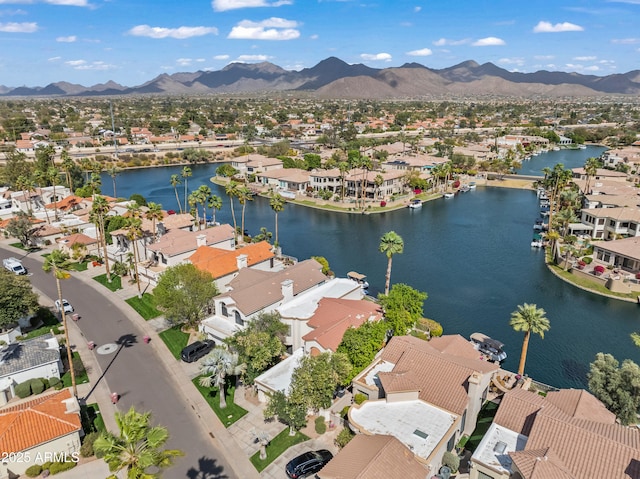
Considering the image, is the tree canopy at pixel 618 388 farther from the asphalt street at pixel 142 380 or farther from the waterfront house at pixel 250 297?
the waterfront house at pixel 250 297

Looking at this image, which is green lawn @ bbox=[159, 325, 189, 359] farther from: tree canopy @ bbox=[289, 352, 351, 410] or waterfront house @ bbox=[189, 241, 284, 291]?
tree canopy @ bbox=[289, 352, 351, 410]

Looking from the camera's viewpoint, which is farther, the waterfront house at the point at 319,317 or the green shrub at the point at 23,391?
the waterfront house at the point at 319,317

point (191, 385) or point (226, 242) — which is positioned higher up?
point (226, 242)

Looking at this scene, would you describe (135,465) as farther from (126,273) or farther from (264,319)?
(126,273)

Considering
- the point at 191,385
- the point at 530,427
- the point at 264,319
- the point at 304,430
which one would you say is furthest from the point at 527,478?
the point at 191,385

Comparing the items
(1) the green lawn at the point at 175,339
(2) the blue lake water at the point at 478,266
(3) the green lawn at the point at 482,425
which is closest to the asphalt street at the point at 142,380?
(1) the green lawn at the point at 175,339

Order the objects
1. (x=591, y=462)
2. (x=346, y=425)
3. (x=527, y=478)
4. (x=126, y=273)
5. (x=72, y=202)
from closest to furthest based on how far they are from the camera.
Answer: (x=527, y=478) < (x=591, y=462) < (x=346, y=425) < (x=126, y=273) < (x=72, y=202)
